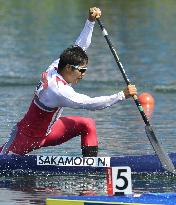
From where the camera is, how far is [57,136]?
1717cm

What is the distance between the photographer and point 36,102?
16938 mm

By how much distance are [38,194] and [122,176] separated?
6.40 feet

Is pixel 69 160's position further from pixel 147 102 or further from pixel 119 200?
pixel 147 102

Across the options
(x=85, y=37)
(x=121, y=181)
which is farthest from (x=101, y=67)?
(x=121, y=181)

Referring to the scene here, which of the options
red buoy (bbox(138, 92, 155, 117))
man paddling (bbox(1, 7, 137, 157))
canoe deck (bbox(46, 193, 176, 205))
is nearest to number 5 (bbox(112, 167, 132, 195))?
canoe deck (bbox(46, 193, 176, 205))

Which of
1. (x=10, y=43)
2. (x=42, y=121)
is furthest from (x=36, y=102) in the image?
(x=10, y=43)

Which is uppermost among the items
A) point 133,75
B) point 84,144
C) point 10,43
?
point 10,43

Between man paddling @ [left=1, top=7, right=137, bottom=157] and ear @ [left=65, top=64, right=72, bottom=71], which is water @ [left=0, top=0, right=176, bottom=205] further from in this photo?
ear @ [left=65, top=64, right=72, bottom=71]

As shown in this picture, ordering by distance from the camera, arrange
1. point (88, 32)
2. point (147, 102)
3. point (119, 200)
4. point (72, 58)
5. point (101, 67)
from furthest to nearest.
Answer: point (101, 67), point (147, 102), point (88, 32), point (72, 58), point (119, 200)

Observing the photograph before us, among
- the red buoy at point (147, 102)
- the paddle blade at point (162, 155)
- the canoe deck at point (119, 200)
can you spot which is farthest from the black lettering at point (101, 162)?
the red buoy at point (147, 102)

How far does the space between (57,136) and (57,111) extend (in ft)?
1.44

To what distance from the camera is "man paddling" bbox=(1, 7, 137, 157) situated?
54.0 feet

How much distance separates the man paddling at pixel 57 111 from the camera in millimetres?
16453

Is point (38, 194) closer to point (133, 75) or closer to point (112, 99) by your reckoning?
point (112, 99)
